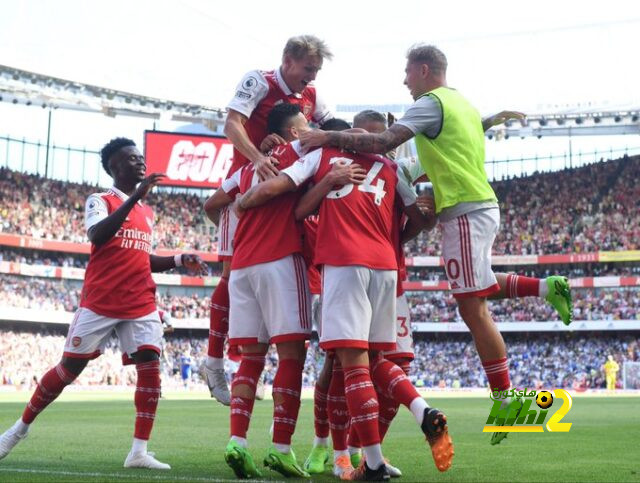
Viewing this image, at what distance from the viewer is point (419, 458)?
743 cm

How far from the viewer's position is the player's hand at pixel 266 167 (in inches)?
241

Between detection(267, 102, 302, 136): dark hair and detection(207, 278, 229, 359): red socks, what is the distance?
1.48 metres

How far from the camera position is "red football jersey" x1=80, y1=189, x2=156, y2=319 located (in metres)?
7.25

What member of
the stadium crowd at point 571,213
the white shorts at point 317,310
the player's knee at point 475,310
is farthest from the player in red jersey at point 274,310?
the stadium crowd at point 571,213

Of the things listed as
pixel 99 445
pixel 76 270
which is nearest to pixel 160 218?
pixel 76 270

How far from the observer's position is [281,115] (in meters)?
6.63

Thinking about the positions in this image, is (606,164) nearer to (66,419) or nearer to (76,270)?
(76,270)

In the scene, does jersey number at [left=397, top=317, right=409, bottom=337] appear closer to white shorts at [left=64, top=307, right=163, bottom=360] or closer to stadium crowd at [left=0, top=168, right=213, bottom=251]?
white shorts at [left=64, top=307, right=163, bottom=360]

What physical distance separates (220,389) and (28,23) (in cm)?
4176

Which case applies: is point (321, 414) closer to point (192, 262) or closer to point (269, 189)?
point (192, 262)

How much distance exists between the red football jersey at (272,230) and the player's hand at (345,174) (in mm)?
457

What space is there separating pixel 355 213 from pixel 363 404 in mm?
1249

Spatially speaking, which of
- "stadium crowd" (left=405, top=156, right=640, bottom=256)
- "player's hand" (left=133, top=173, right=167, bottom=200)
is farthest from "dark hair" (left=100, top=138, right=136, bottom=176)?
"stadium crowd" (left=405, top=156, right=640, bottom=256)

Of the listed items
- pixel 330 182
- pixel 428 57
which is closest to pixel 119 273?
pixel 330 182
